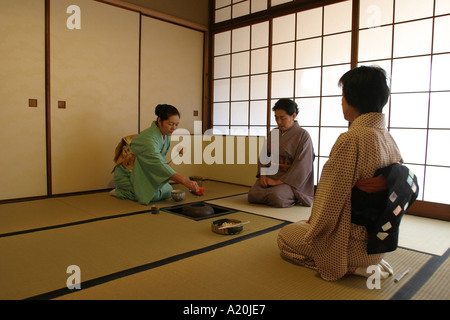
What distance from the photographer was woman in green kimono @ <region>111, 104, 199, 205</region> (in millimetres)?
3665

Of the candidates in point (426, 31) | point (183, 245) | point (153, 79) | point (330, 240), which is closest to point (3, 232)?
point (183, 245)

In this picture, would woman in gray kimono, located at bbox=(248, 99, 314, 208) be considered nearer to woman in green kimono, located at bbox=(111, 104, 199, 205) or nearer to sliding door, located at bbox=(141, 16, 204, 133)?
woman in green kimono, located at bbox=(111, 104, 199, 205)

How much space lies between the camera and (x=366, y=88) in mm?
1761

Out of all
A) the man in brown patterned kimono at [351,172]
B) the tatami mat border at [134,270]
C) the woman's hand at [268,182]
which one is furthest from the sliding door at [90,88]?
the man in brown patterned kimono at [351,172]

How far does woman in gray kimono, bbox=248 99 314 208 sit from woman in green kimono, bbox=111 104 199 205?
76 cm

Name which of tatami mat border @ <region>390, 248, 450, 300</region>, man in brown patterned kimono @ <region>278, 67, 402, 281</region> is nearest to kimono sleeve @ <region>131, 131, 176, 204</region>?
man in brown patterned kimono @ <region>278, 67, 402, 281</region>

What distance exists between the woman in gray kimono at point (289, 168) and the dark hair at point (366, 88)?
187 cm

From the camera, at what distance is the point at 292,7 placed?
460cm

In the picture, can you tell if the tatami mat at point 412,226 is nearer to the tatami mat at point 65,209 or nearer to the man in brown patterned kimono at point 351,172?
the tatami mat at point 65,209

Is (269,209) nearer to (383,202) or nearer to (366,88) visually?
(383,202)

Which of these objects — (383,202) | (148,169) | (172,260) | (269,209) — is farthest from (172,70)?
(383,202)

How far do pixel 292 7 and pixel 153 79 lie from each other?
2.08 metres

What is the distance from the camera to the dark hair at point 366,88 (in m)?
1.74

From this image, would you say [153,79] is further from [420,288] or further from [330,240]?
[420,288]
